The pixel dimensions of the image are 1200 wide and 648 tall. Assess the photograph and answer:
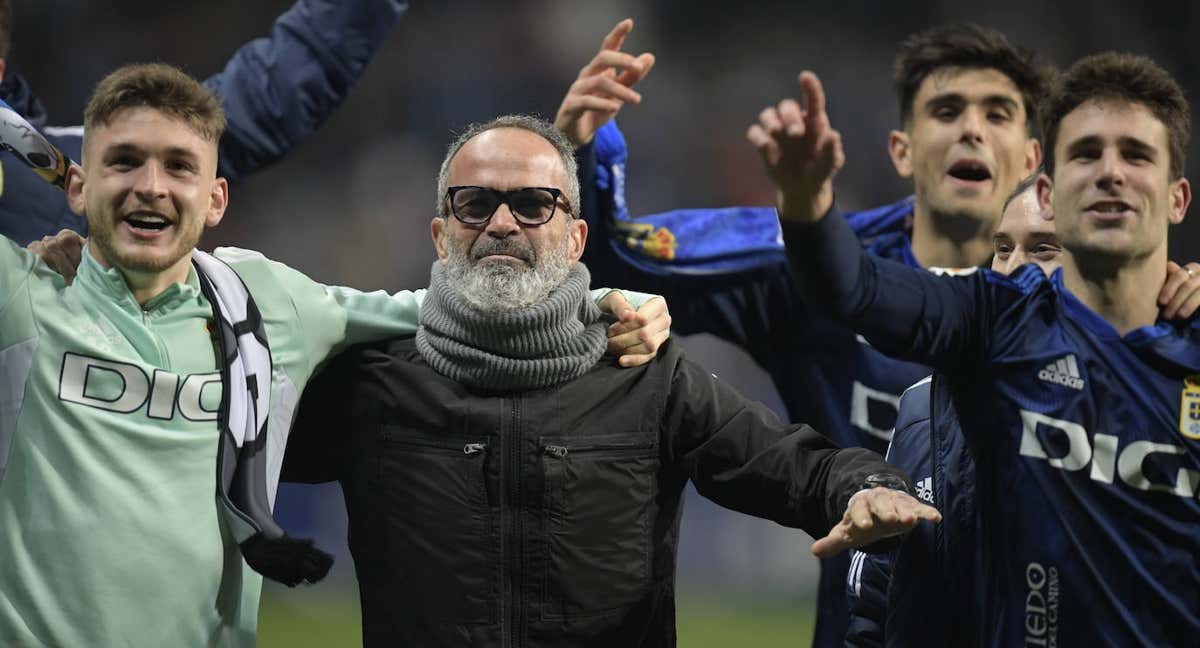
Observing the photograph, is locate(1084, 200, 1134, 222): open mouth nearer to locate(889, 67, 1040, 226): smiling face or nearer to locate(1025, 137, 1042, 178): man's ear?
locate(889, 67, 1040, 226): smiling face

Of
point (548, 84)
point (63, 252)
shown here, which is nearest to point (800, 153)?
point (63, 252)

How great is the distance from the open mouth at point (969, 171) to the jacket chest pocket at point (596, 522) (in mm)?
2176

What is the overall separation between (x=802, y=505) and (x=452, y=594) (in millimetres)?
737

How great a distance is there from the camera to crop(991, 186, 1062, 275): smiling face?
3473 millimetres

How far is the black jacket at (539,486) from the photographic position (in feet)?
9.18

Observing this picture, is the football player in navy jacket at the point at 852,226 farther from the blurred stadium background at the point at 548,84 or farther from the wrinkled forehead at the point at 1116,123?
the blurred stadium background at the point at 548,84

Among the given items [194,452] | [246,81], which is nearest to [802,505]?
[194,452]

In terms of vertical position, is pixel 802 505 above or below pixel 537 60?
below

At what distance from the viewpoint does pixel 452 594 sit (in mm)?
2785

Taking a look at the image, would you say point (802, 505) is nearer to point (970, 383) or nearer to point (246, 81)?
point (970, 383)

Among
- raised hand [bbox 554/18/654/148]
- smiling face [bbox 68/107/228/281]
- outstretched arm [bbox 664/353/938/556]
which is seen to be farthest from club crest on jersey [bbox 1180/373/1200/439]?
smiling face [bbox 68/107/228/281]

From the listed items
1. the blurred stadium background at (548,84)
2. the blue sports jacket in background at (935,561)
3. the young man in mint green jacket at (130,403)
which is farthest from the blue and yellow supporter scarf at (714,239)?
the blurred stadium background at (548,84)

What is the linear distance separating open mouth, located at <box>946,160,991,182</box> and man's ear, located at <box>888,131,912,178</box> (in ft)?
0.70

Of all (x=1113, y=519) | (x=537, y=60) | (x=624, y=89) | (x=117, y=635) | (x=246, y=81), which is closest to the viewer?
(x=117, y=635)
